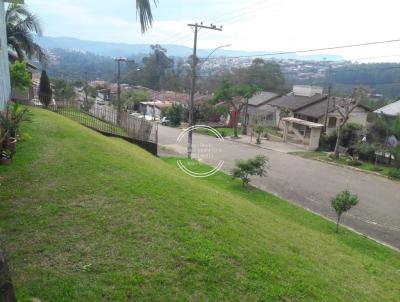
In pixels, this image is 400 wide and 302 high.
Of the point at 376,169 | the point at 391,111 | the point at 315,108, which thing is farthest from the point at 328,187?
the point at 315,108

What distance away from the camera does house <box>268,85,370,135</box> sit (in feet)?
110

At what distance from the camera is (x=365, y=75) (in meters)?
46.8

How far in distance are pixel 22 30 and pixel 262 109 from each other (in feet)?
94.7

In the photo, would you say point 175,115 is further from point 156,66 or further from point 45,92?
point 156,66

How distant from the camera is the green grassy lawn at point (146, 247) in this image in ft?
15.8

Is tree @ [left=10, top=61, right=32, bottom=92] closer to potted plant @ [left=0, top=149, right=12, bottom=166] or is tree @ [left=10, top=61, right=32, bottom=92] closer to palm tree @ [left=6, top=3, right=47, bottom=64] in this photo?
palm tree @ [left=6, top=3, right=47, bottom=64]

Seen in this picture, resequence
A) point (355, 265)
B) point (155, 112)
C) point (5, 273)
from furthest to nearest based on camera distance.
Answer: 1. point (155, 112)
2. point (355, 265)
3. point (5, 273)

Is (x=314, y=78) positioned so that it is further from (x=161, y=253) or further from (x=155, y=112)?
(x=161, y=253)

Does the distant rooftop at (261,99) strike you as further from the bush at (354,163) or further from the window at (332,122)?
the bush at (354,163)

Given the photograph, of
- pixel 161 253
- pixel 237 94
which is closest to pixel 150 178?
pixel 161 253

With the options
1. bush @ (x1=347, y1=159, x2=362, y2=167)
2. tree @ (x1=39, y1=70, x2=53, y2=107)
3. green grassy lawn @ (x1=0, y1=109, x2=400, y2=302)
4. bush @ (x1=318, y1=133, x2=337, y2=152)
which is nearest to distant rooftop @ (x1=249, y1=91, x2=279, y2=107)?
bush @ (x1=318, y1=133, x2=337, y2=152)

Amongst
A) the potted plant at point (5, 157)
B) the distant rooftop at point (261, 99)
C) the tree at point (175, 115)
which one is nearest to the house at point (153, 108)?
the tree at point (175, 115)

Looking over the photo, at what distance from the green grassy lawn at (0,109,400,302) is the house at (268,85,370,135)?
2553 centimetres

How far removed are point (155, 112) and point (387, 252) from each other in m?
52.4
